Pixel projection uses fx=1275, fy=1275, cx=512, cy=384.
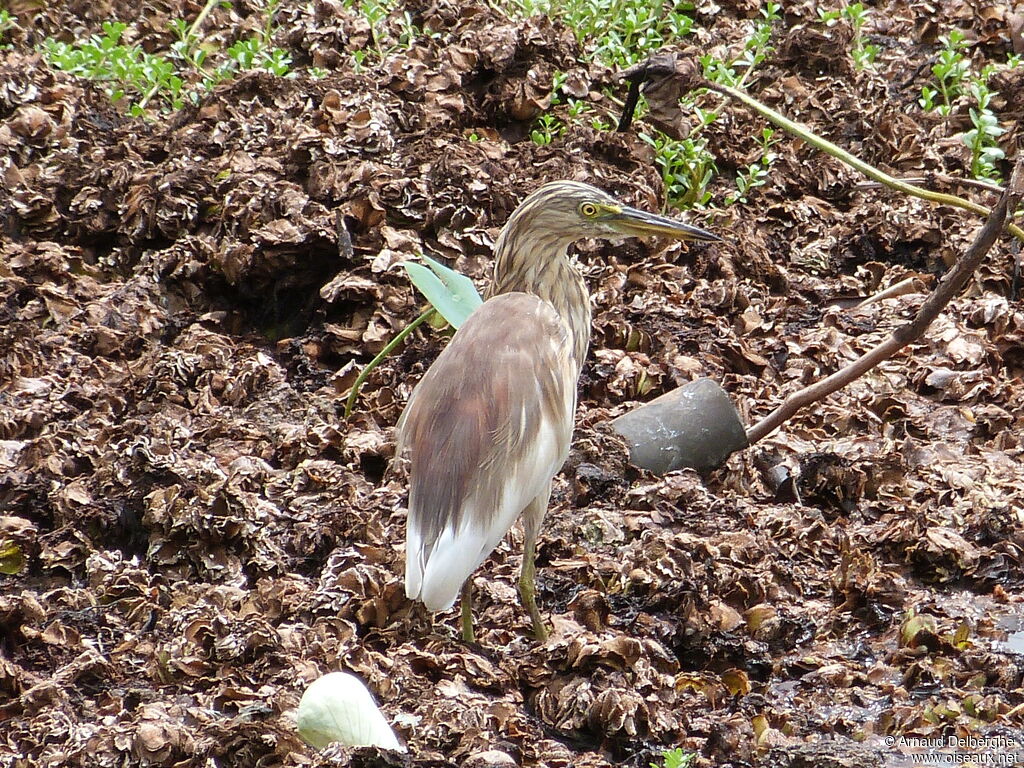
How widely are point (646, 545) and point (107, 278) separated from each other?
2705 millimetres

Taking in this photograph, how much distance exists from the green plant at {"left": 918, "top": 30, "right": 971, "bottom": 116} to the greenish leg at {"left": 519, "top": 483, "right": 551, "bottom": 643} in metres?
3.29

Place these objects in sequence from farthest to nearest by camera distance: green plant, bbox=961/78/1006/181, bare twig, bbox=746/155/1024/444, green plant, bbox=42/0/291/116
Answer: green plant, bbox=42/0/291/116 → green plant, bbox=961/78/1006/181 → bare twig, bbox=746/155/1024/444

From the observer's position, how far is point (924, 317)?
393 cm

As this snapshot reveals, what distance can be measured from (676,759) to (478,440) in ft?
3.09

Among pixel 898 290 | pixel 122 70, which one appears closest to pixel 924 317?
pixel 898 290

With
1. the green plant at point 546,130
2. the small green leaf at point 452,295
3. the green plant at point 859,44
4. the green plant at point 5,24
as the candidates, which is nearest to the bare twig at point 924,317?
the small green leaf at point 452,295

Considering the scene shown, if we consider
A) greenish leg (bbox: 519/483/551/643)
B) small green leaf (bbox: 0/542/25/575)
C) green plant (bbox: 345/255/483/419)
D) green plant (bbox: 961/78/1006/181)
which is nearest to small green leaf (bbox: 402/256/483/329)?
Answer: green plant (bbox: 345/255/483/419)

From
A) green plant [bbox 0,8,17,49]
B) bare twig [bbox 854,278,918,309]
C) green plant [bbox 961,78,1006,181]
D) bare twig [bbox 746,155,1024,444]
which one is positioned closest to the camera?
bare twig [bbox 746,155,1024,444]

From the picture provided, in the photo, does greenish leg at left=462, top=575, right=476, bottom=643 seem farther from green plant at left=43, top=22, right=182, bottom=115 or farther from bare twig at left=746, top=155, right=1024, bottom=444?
green plant at left=43, top=22, right=182, bottom=115

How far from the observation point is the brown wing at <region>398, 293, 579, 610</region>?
315 cm

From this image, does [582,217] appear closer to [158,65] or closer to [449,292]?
[449,292]

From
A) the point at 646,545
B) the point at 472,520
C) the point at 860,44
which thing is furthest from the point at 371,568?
the point at 860,44

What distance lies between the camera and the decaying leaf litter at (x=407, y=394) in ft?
10.5

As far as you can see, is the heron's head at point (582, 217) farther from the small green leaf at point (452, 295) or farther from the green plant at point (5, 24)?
the green plant at point (5, 24)
